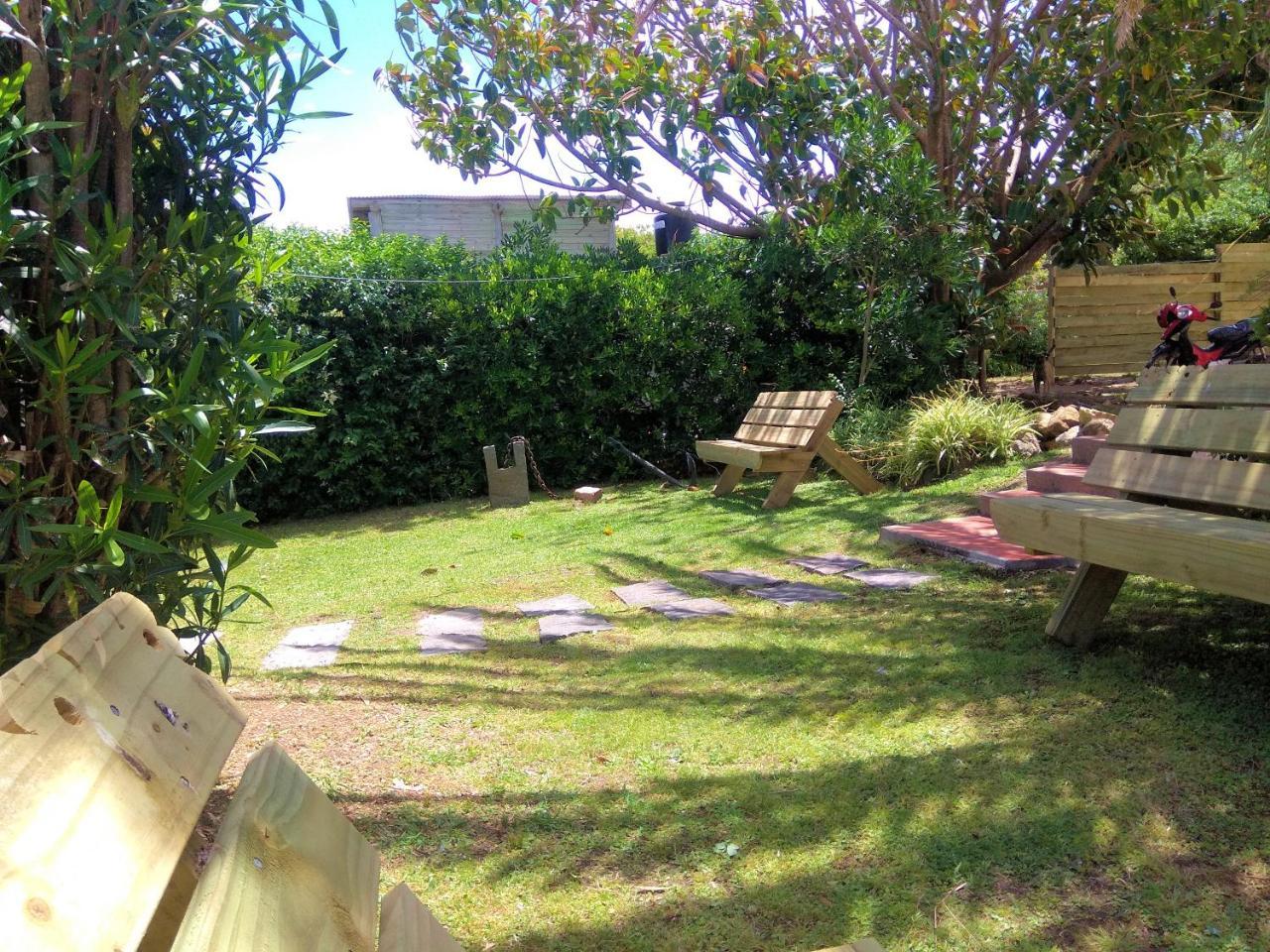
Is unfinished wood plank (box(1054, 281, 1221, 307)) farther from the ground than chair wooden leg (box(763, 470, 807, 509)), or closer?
farther from the ground

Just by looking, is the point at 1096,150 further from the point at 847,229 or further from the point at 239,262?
the point at 239,262

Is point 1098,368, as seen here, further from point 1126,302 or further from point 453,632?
point 453,632

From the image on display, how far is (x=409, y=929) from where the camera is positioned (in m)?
1.28

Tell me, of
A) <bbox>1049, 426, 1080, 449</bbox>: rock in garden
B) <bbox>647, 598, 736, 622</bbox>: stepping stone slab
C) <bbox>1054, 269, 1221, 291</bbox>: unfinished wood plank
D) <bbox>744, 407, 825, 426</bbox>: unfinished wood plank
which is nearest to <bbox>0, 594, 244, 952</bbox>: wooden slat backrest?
<bbox>647, 598, 736, 622</bbox>: stepping stone slab

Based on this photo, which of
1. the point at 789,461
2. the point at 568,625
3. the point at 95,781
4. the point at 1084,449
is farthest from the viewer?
the point at 789,461

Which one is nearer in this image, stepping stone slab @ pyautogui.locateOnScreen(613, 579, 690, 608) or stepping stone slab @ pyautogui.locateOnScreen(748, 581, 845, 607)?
stepping stone slab @ pyautogui.locateOnScreen(748, 581, 845, 607)

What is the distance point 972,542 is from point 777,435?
326cm

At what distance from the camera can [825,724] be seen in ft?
12.2

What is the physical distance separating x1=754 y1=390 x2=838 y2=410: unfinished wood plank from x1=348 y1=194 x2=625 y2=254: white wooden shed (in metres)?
11.1

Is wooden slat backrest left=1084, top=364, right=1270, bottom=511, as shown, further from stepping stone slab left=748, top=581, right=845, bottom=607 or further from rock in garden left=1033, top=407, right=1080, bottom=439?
rock in garden left=1033, top=407, right=1080, bottom=439

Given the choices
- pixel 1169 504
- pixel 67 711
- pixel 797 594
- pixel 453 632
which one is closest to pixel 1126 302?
pixel 797 594

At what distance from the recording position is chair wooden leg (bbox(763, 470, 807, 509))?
344 inches

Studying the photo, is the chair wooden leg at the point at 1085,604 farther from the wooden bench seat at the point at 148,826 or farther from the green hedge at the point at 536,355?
the green hedge at the point at 536,355

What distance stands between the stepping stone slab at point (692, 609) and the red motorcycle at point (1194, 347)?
576cm
